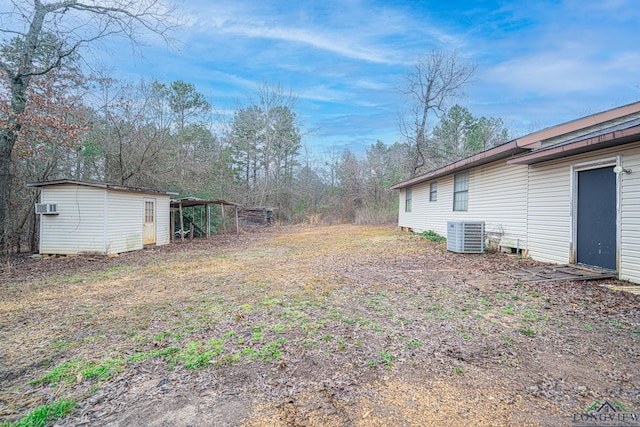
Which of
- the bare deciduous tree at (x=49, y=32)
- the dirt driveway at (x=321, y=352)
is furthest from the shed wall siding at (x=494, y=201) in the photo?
the bare deciduous tree at (x=49, y=32)

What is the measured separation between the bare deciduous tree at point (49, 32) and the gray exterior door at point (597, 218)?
35.3 ft

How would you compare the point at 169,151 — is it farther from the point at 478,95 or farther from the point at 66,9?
the point at 478,95

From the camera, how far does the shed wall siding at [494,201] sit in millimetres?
7484

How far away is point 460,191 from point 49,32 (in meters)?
13.2

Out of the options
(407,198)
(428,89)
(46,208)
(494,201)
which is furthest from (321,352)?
(428,89)

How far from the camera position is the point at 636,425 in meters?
1.75

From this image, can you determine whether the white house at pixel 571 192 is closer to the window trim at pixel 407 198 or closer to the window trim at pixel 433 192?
the window trim at pixel 433 192

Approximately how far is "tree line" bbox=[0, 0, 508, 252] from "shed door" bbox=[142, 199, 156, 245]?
9.01 feet

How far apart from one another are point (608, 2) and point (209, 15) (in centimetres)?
1061

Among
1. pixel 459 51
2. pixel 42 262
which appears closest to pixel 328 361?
pixel 42 262

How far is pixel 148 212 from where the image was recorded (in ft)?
35.3

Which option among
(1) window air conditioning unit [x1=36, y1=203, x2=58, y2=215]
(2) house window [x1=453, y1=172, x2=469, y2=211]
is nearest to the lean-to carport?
(1) window air conditioning unit [x1=36, y1=203, x2=58, y2=215]

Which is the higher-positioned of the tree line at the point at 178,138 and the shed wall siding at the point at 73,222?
the tree line at the point at 178,138

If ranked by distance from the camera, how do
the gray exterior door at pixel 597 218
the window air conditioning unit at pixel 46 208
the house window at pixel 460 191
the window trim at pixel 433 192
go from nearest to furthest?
the gray exterior door at pixel 597 218
the window air conditioning unit at pixel 46 208
the house window at pixel 460 191
the window trim at pixel 433 192
